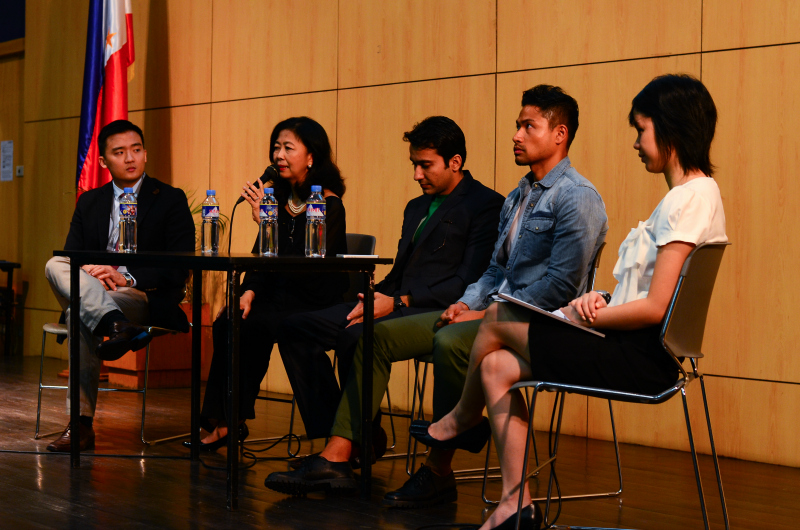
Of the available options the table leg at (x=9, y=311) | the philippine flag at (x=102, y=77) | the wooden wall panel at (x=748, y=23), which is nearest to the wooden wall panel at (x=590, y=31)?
the wooden wall panel at (x=748, y=23)

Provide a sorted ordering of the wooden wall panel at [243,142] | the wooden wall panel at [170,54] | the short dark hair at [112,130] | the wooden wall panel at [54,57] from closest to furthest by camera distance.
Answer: the short dark hair at [112,130] < the wooden wall panel at [243,142] < the wooden wall panel at [170,54] < the wooden wall panel at [54,57]

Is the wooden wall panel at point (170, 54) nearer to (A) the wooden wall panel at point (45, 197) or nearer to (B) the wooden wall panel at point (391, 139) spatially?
(A) the wooden wall panel at point (45, 197)

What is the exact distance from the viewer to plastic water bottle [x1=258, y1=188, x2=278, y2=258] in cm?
330

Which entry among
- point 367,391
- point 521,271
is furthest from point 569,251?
point 367,391

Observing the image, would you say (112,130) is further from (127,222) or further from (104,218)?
(127,222)

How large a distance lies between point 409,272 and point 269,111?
261 cm

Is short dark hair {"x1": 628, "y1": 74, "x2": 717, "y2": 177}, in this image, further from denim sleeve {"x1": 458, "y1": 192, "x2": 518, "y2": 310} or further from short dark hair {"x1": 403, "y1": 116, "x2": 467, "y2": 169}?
short dark hair {"x1": 403, "y1": 116, "x2": 467, "y2": 169}

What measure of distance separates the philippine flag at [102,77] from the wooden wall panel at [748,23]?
12.5 ft

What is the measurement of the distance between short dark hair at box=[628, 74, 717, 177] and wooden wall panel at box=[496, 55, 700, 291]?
5.51 feet

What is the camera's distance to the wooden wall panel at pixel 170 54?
6.06 m

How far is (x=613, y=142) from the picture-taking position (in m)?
4.06

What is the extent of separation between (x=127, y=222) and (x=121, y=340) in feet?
1.86

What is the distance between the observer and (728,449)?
3.78 meters

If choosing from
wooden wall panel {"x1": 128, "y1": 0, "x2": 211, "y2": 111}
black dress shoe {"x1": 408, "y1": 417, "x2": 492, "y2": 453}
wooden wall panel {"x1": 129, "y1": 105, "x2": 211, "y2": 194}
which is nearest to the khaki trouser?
black dress shoe {"x1": 408, "y1": 417, "x2": 492, "y2": 453}
